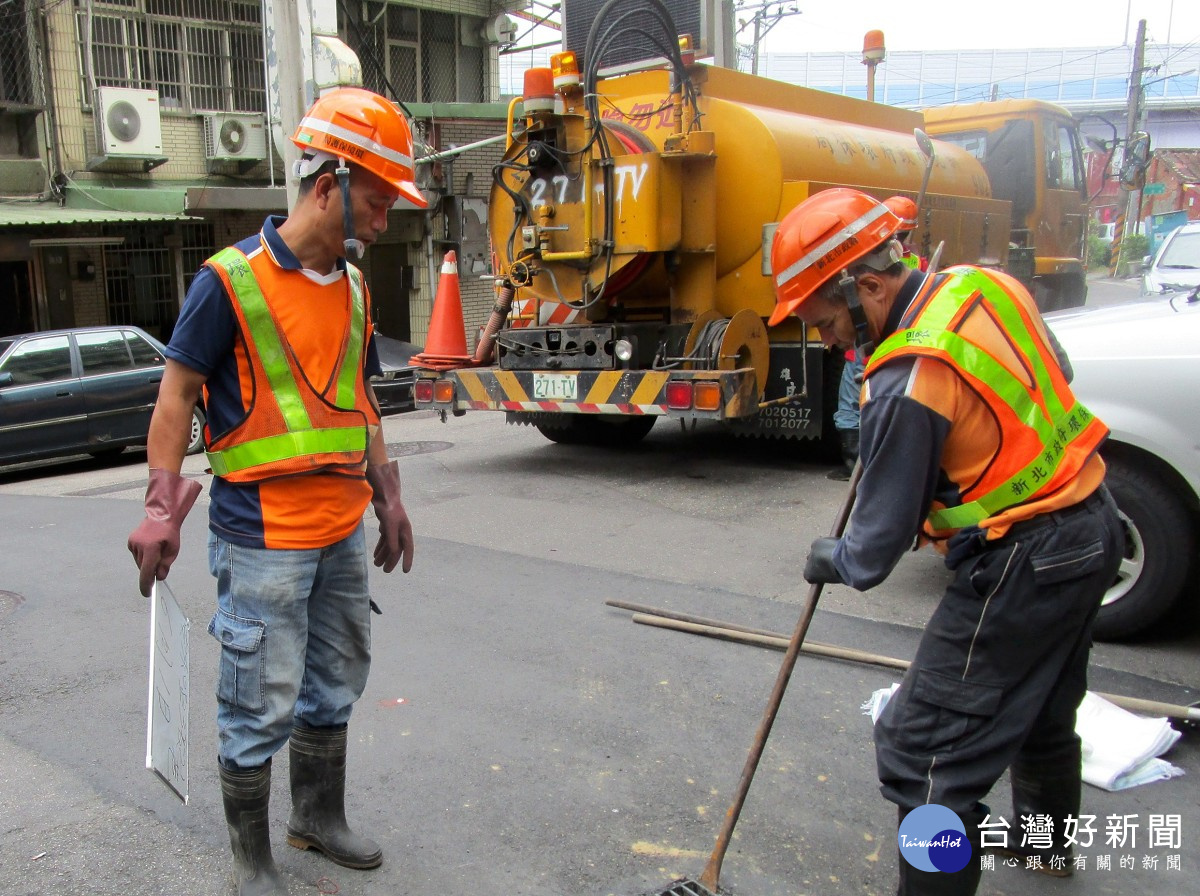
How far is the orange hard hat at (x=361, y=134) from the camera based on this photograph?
255cm

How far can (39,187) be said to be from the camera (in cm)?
1428

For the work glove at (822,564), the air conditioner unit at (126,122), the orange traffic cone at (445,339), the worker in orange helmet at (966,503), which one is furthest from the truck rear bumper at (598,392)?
the air conditioner unit at (126,122)

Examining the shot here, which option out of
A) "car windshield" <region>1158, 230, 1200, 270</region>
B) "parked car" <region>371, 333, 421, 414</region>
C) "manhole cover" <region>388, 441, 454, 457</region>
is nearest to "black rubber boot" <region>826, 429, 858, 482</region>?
"manhole cover" <region>388, 441, 454, 457</region>

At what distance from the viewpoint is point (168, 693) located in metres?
2.60

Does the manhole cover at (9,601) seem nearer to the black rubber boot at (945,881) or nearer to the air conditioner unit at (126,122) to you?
the black rubber boot at (945,881)

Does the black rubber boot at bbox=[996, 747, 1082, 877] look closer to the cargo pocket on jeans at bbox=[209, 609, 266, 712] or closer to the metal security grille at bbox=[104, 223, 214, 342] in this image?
the cargo pocket on jeans at bbox=[209, 609, 266, 712]

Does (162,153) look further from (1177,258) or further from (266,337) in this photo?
(266,337)

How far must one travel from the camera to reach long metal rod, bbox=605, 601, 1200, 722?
3.50 meters

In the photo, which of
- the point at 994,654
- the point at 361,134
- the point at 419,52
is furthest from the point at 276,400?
the point at 419,52

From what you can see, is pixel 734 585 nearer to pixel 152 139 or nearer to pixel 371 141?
pixel 371 141

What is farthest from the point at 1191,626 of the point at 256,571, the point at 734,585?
the point at 256,571

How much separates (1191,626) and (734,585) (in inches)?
79.9

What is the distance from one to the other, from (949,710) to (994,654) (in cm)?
16

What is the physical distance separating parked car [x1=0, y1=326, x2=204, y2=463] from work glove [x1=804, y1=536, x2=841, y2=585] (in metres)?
8.77
